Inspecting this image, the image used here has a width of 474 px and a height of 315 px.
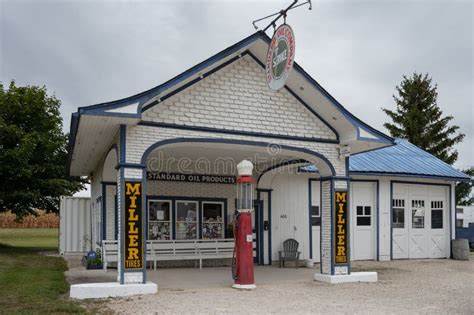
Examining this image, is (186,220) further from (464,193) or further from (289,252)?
(464,193)

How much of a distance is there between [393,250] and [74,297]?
12505 millimetres

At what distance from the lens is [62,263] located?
17094 mm

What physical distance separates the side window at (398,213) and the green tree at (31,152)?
13254 millimetres

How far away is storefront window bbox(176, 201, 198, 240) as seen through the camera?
1683 centimetres

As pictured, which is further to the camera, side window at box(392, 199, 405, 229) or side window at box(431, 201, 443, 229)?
side window at box(431, 201, 443, 229)

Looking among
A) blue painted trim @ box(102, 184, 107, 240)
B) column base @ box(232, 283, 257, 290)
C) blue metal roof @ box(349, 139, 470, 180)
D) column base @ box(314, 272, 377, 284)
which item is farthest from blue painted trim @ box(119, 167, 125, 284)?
blue metal roof @ box(349, 139, 470, 180)

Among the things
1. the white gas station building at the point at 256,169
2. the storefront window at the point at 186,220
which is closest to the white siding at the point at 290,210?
the white gas station building at the point at 256,169

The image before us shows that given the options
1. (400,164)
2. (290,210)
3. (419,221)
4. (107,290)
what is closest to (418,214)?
(419,221)

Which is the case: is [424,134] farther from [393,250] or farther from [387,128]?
[393,250]

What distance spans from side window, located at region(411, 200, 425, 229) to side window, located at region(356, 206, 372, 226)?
77.0 inches

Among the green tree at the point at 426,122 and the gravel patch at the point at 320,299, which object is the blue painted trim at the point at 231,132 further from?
the green tree at the point at 426,122

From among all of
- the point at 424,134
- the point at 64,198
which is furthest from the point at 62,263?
the point at 424,134

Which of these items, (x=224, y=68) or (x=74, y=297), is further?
(x=224, y=68)

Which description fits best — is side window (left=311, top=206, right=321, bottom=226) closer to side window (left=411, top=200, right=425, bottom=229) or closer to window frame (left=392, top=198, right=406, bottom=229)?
window frame (left=392, top=198, right=406, bottom=229)
